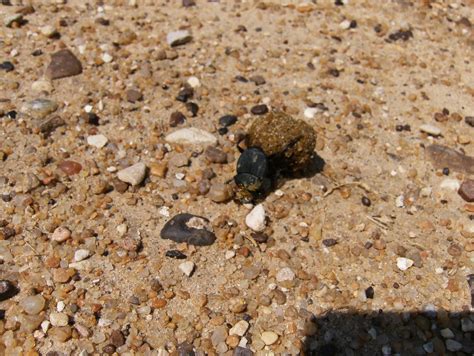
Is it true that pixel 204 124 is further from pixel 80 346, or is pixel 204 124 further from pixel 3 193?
pixel 80 346

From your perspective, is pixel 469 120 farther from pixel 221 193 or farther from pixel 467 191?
pixel 221 193

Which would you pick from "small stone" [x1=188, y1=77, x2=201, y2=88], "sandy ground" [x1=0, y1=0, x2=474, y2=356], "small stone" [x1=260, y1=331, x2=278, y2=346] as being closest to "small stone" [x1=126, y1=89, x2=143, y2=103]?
"sandy ground" [x1=0, y1=0, x2=474, y2=356]

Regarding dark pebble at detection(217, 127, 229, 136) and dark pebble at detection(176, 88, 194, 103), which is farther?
dark pebble at detection(176, 88, 194, 103)

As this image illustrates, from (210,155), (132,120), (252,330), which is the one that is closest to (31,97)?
(132,120)

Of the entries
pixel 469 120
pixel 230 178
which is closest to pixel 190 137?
pixel 230 178

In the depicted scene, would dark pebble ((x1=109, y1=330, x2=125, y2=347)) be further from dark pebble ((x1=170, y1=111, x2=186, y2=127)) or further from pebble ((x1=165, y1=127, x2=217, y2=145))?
dark pebble ((x1=170, y1=111, x2=186, y2=127))

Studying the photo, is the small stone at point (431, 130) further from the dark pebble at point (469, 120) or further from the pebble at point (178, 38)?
the pebble at point (178, 38)
